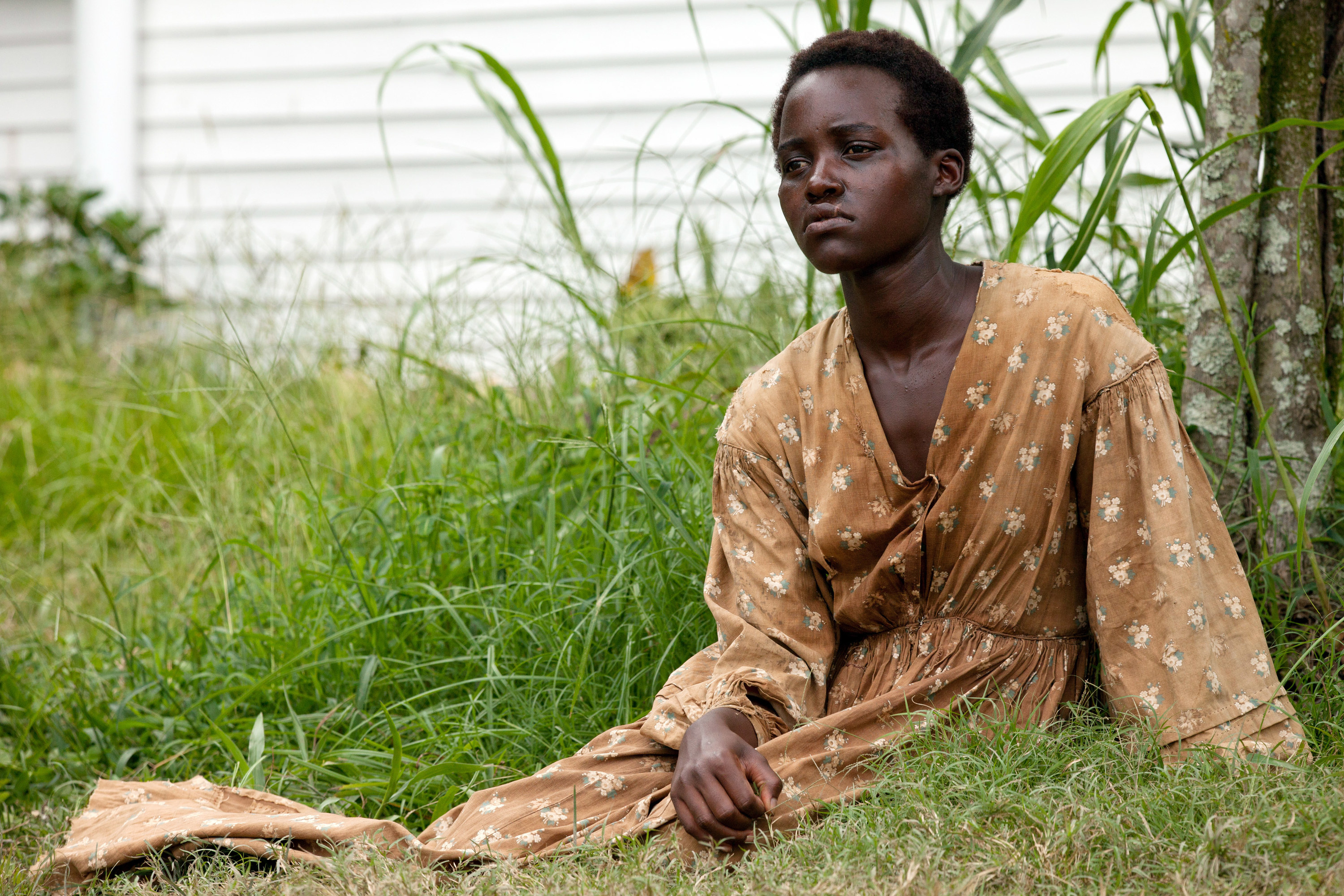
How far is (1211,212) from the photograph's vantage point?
228 centimetres

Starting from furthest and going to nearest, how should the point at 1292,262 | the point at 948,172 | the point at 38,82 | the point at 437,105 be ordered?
1. the point at 38,82
2. the point at 437,105
3. the point at 1292,262
4. the point at 948,172

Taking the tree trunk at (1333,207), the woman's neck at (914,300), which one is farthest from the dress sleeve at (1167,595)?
the tree trunk at (1333,207)

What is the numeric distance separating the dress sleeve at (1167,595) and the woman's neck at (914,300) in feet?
0.85

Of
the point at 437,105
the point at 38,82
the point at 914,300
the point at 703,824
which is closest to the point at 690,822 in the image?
the point at 703,824

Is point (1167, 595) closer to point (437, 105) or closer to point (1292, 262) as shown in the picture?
point (1292, 262)

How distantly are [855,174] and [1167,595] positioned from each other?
30.7 inches

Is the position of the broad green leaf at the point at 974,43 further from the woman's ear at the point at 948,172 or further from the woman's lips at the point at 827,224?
the woman's lips at the point at 827,224

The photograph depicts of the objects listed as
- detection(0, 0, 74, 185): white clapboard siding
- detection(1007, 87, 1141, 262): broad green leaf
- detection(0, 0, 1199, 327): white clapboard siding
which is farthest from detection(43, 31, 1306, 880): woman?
detection(0, 0, 74, 185): white clapboard siding

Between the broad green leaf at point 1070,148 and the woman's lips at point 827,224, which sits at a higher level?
the broad green leaf at point 1070,148

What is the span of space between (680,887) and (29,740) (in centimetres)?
175

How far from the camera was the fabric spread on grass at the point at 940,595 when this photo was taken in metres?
1.78

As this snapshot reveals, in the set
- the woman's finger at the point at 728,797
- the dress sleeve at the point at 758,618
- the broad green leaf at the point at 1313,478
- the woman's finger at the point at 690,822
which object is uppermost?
the broad green leaf at the point at 1313,478

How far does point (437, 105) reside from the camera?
17.7ft

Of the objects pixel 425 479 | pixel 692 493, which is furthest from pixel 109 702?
pixel 692 493
